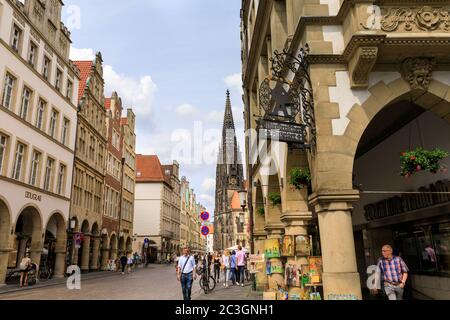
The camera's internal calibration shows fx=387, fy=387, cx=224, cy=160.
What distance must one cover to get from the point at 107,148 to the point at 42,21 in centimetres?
1530

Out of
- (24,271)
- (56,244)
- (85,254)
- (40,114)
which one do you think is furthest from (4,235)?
(85,254)

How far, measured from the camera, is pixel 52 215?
82.8 feet

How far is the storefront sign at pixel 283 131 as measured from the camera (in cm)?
753

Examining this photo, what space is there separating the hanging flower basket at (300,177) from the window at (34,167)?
18629 millimetres

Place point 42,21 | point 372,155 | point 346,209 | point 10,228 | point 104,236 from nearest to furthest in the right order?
point 346,209, point 372,155, point 10,228, point 42,21, point 104,236

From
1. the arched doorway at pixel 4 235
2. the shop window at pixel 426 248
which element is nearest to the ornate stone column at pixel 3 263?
the arched doorway at pixel 4 235

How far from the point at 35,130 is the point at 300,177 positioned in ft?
62.6

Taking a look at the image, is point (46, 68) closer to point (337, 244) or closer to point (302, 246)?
point (302, 246)

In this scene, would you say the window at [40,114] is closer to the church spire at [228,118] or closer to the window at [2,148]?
the window at [2,148]

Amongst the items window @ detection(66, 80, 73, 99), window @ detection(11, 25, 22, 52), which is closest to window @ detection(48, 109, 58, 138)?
window @ detection(66, 80, 73, 99)

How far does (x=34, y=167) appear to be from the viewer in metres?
23.1
